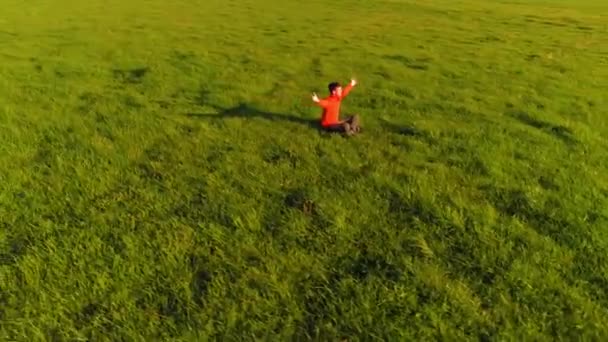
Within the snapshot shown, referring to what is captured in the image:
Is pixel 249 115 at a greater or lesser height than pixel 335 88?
lesser

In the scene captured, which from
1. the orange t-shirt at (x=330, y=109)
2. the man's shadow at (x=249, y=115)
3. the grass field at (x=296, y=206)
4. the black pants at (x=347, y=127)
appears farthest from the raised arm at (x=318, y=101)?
the man's shadow at (x=249, y=115)

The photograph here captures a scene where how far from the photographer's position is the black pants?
9.23 meters

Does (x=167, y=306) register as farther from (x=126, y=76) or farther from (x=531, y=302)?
(x=126, y=76)

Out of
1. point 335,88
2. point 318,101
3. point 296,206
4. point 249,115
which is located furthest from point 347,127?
point 296,206

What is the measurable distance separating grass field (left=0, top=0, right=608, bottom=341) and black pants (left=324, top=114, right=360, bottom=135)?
10.6 inches

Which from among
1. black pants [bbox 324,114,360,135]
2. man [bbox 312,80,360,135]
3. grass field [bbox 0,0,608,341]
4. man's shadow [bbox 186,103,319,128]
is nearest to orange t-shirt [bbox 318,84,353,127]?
man [bbox 312,80,360,135]

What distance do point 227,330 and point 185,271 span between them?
1.06m

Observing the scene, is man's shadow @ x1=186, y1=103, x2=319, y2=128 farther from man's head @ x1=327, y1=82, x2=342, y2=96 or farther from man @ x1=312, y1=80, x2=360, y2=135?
man's head @ x1=327, y1=82, x2=342, y2=96

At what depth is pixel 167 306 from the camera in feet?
16.3

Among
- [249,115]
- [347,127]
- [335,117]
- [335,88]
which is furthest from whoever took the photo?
[249,115]

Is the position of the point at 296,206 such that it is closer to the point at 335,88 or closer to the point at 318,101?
the point at 318,101

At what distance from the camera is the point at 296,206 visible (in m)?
6.75

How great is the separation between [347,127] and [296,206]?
2.93 meters

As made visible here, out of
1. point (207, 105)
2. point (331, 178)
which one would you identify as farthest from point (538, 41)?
point (331, 178)
